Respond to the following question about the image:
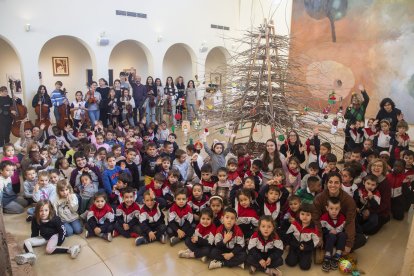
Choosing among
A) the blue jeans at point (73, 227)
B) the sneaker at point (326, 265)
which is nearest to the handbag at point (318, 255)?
the sneaker at point (326, 265)

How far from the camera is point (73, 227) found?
3.95 meters

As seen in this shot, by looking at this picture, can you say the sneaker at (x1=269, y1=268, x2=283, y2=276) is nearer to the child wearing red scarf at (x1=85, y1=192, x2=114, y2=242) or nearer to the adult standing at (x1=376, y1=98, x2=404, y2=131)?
the child wearing red scarf at (x1=85, y1=192, x2=114, y2=242)

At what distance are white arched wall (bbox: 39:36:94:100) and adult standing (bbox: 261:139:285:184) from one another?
7871mm

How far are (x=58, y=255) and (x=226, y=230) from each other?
183 cm

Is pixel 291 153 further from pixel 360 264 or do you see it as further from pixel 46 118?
pixel 46 118

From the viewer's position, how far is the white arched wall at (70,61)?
10.6 metres

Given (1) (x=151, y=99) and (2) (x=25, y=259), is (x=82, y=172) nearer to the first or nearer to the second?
(2) (x=25, y=259)

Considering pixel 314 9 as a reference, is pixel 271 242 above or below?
below

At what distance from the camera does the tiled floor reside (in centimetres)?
323

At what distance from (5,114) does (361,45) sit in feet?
31.0

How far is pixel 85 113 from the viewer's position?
7.96m

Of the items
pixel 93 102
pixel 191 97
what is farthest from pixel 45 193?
pixel 191 97

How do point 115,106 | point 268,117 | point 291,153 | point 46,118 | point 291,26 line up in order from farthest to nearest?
1. point 291,26
2. point 115,106
3. point 46,118
4. point 291,153
5. point 268,117

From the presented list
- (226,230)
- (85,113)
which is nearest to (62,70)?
(85,113)
